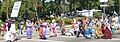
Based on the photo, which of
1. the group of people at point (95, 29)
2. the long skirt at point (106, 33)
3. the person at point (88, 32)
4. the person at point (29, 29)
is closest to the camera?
the long skirt at point (106, 33)

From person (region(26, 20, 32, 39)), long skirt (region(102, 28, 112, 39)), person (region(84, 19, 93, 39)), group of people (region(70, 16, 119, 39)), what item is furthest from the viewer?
person (region(26, 20, 32, 39))

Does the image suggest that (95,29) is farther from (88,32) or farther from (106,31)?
(106,31)

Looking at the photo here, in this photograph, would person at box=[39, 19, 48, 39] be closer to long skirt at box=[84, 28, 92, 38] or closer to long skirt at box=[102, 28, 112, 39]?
long skirt at box=[84, 28, 92, 38]

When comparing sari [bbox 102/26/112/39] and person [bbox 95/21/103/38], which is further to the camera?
person [bbox 95/21/103/38]

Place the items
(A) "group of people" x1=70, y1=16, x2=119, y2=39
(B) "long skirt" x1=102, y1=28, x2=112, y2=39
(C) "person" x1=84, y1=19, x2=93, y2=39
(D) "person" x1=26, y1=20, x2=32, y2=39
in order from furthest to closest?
(D) "person" x1=26, y1=20, x2=32, y2=39
(C) "person" x1=84, y1=19, x2=93, y2=39
(A) "group of people" x1=70, y1=16, x2=119, y2=39
(B) "long skirt" x1=102, y1=28, x2=112, y2=39

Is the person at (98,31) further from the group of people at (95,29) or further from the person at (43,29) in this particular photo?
the person at (43,29)

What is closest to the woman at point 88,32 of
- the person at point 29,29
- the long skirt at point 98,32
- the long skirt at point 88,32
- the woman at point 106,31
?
the long skirt at point 88,32

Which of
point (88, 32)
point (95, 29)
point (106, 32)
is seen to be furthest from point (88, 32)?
point (106, 32)

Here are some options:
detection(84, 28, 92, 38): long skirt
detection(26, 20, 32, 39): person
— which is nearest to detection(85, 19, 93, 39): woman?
detection(84, 28, 92, 38): long skirt

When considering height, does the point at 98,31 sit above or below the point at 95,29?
below

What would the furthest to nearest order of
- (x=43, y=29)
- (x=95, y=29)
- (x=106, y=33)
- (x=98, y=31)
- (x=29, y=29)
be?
(x=29, y=29) → (x=95, y=29) → (x=98, y=31) → (x=43, y=29) → (x=106, y=33)

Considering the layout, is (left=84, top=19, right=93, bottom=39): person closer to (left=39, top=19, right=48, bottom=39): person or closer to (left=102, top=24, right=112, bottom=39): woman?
(left=102, top=24, right=112, bottom=39): woman

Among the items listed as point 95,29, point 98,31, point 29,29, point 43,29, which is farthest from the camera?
point 29,29

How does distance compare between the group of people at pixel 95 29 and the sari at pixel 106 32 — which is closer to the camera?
the sari at pixel 106 32
